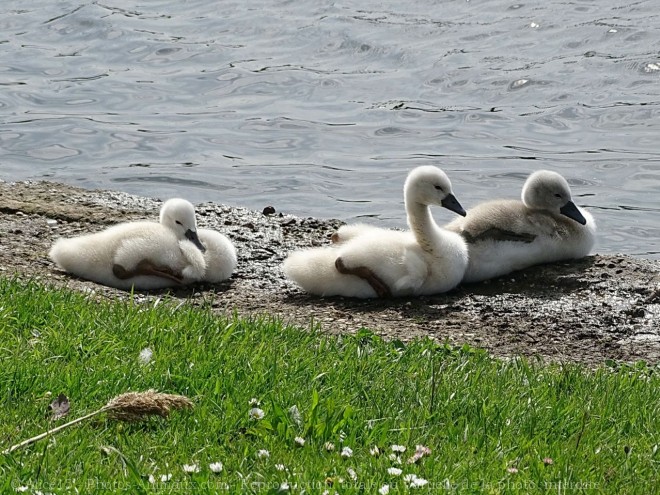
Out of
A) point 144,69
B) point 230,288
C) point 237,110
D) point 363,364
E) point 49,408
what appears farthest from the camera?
point 144,69

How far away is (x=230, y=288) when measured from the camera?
8.04 m

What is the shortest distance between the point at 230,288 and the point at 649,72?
30.8 feet

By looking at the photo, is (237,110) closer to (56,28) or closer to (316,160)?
(316,160)

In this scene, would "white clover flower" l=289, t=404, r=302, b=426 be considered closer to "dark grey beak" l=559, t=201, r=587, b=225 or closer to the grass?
the grass

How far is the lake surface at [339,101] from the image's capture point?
39.7 feet

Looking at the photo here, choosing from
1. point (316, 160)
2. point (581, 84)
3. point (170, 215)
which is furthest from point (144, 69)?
point (170, 215)

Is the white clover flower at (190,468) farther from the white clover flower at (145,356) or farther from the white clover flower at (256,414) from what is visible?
the white clover flower at (145,356)

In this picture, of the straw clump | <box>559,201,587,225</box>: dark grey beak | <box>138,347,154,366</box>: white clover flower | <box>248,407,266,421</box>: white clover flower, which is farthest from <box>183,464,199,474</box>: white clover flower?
<box>559,201,587,225</box>: dark grey beak

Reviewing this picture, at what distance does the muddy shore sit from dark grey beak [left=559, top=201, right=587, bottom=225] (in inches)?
12.8

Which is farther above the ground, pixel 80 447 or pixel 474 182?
pixel 80 447

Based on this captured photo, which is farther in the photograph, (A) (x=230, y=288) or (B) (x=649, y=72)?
(B) (x=649, y=72)

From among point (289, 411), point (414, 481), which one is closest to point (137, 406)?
point (289, 411)

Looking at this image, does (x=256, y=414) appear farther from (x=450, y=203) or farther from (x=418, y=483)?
(x=450, y=203)

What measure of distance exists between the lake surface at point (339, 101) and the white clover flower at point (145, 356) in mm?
5993
